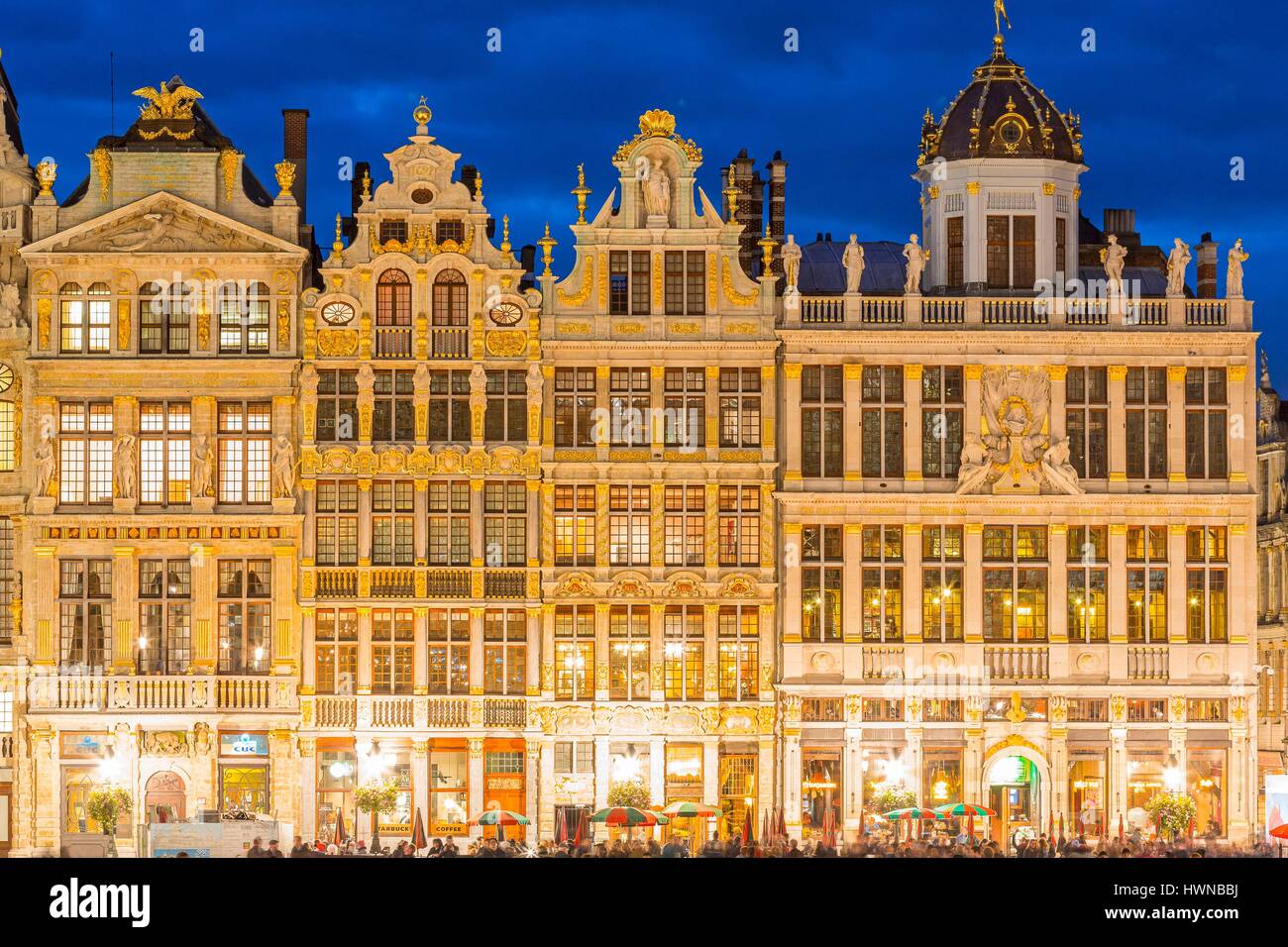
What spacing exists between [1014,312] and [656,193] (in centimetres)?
863

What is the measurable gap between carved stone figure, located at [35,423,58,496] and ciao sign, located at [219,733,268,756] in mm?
6735

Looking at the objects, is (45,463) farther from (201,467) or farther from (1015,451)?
(1015,451)

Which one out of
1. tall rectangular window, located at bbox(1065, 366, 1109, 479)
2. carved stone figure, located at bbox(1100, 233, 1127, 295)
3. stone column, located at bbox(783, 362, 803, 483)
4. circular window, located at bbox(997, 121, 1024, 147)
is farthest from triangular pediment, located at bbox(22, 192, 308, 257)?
carved stone figure, located at bbox(1100, 233, 1127, 295)

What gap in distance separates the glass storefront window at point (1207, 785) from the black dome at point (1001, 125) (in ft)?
45.8

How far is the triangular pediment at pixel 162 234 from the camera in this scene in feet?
198

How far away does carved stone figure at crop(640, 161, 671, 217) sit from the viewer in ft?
200

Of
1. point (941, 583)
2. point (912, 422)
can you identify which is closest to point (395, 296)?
point (912, 422)

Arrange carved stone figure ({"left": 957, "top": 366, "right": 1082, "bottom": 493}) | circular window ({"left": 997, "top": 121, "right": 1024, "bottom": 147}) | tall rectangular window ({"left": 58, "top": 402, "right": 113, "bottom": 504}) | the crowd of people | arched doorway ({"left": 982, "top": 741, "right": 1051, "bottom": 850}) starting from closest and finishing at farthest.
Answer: the crowd of people, tall rectangular window ({"left": 58, "top": 402, "right": 113, "bottom": 504}), arched doorway ({"left": 982, "top": 741, "right": 1051, "bottom": 850}), carved stone figure ({"left": 957, "top": 366, "right": 1082, "bottom": 493}), circular window ({"left": 997, "top": 121, "right": 1024, "bottom": 147})

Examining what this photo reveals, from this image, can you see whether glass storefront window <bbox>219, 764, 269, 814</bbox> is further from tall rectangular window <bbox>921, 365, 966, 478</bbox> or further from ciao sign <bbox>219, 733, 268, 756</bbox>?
tall rectangular window <bbox>921, 365, 966, 478</bbox>

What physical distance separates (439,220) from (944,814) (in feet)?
56.7

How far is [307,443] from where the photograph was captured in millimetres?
60375
